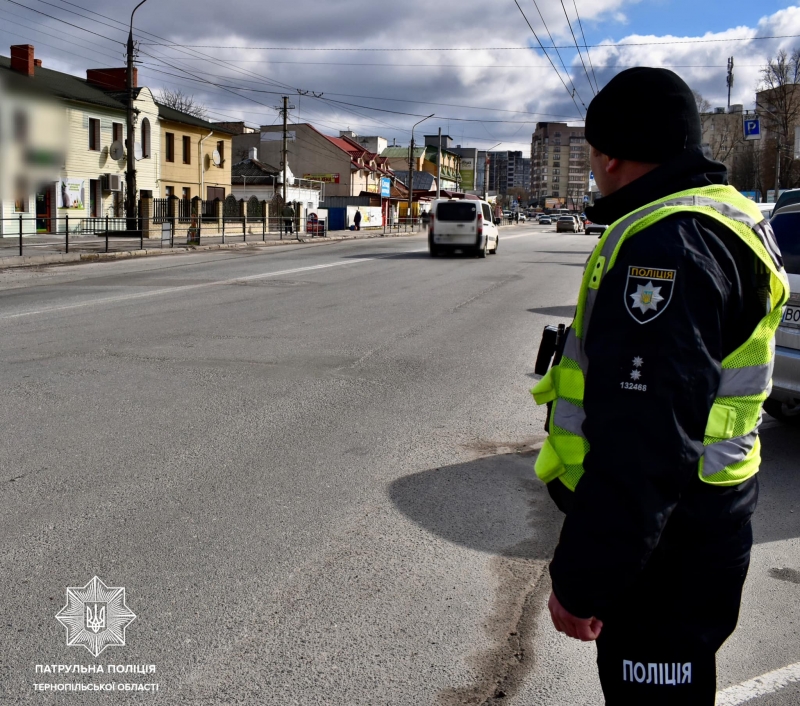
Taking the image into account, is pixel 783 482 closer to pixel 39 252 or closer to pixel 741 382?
pixel 741 382

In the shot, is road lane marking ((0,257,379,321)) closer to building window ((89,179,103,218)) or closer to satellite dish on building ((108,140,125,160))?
satellite dish on building ((108,140,125,160))

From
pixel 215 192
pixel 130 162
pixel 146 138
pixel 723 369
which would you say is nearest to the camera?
pixel 723 369

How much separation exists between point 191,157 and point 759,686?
5411cm

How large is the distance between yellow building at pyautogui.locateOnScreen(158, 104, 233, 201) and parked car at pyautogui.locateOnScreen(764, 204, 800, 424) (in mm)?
45612

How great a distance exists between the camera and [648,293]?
5.37ft

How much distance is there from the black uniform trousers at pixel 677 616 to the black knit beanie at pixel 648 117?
0.83 m

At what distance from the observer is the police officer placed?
64.4 inches

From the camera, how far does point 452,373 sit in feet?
28.2

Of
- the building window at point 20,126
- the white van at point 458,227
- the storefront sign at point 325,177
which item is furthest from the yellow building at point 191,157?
the building window at point 20,126

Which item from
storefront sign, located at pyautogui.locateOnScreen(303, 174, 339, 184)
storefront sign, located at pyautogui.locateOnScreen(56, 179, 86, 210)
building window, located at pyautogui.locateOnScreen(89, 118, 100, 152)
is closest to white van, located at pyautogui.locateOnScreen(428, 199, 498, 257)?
building window, located at pyautogui.locateOnScreen(89, 118, 100, 152)

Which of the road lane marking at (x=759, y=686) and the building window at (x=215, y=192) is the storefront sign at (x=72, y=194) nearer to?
the building window at (x=215, y=192)

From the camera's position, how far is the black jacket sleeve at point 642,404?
1627 millimetres

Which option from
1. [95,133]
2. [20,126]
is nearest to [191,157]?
[95,133]

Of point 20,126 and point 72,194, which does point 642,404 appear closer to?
point 20,126
